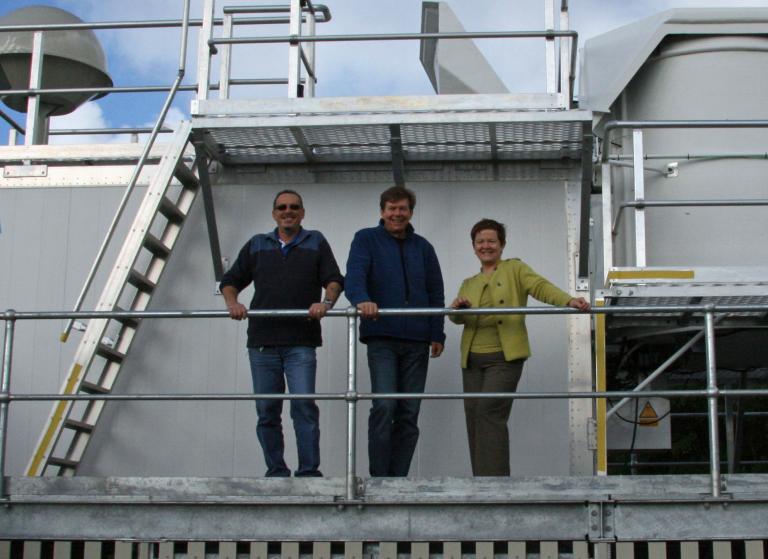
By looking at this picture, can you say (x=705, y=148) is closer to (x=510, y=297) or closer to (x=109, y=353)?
(x=510, y=297)

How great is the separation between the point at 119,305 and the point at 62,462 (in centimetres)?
120

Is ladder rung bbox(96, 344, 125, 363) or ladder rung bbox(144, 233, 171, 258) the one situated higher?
ladder rung bbox(144, 233, 171, 258)

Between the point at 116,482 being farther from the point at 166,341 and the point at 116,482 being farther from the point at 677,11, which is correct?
the point at 677,11

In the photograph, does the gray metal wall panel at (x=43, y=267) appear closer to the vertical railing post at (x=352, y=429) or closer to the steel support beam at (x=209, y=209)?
the steel support beam at (x=209, y=209)

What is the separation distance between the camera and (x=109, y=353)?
310 inches

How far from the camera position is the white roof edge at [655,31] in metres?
7.87

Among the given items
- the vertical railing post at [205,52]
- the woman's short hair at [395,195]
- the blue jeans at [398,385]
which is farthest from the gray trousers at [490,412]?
the vertical railing post at [205,52]

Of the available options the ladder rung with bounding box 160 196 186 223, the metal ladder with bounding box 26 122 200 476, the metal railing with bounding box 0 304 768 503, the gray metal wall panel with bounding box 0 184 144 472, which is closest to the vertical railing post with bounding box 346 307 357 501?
the metal railing with bounding box 0 304 768 503

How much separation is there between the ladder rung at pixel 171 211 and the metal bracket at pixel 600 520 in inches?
147

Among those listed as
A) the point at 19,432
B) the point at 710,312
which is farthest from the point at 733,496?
the point at 19,432

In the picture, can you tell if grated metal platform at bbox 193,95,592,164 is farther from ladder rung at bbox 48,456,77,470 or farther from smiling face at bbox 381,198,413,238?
ladder rung at bbox 48,456,77,470

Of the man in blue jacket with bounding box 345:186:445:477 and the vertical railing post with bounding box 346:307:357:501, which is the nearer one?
the vertical railing post with bounding box 346:307:357:501

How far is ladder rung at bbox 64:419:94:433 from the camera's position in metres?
7.60

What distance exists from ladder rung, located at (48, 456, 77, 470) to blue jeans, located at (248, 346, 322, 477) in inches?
72.9
